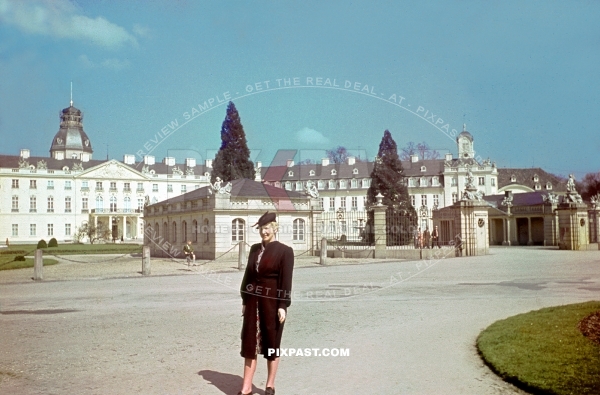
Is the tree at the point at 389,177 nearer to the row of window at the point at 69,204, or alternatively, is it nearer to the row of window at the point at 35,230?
the row of window at the point at 69,204

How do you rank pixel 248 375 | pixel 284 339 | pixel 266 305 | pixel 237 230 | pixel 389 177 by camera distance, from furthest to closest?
pixel 389 177, pixel 237 230, pixel 284 339, pixel 266 305, pixel 248 375

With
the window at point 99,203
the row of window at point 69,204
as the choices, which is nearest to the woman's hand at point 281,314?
the row of window at point 69,204

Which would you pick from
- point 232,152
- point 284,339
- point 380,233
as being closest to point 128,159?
point 232,152

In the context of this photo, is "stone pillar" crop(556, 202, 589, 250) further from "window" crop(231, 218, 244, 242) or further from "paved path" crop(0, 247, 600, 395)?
"window" crop(231, 218, 244, 242)

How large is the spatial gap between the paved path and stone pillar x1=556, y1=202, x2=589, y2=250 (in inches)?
730

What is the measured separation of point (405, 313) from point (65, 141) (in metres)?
92.8

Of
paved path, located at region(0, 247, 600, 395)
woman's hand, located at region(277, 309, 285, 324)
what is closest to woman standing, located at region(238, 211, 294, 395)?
woman's hand, located at region(277, 309, 285, 324)

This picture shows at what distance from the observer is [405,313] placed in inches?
439

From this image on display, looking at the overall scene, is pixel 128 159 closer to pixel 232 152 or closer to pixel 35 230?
pixel 35 230

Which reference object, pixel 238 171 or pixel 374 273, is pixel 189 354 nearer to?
pixel 374 273

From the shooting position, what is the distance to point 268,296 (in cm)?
620

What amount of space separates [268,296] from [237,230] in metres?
27.4

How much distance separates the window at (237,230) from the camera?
3331 cm

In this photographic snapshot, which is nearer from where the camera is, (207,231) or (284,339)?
(284,339)
